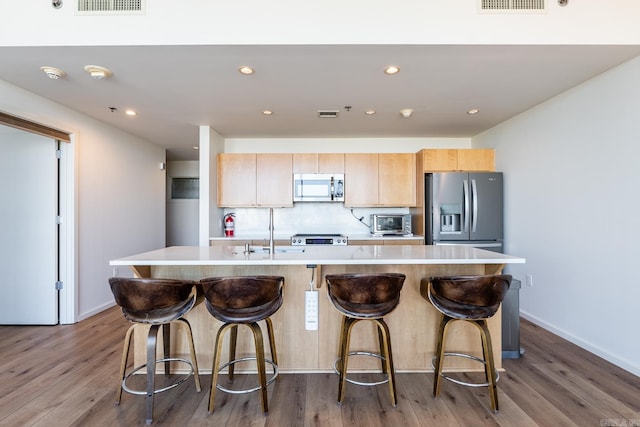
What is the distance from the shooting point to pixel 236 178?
173 inches

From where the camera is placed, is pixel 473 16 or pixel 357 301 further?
pixel 473 16

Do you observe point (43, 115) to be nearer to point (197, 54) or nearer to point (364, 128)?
point (197, 54)

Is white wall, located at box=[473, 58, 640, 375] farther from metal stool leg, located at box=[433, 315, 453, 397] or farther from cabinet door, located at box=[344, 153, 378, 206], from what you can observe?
cabinet door, located at box=[344, 153, 378, 206]

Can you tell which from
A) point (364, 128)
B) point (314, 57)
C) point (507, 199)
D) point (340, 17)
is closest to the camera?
point (340, 17)

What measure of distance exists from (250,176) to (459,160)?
2.84 metres

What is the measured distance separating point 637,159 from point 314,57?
2523 mm

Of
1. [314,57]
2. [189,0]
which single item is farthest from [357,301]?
[189,0]

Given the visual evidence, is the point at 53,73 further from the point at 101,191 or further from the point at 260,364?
the point at 260,364

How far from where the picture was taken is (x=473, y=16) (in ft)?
6.86

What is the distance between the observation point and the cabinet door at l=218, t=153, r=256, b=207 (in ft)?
14.4

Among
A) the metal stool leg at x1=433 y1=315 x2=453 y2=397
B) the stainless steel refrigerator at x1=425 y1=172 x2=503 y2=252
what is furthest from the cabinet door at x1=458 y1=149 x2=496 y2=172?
the metal stool leg at x1=433 y1=315 x2=453 y2=397

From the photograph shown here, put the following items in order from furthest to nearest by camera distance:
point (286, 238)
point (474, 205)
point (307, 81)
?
1. point (286, 238)
2. point (474, 205)
3. point (307, 81)

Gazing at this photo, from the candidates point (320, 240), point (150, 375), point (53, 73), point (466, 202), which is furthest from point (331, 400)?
point (53, 73)

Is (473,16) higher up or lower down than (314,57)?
higher up
